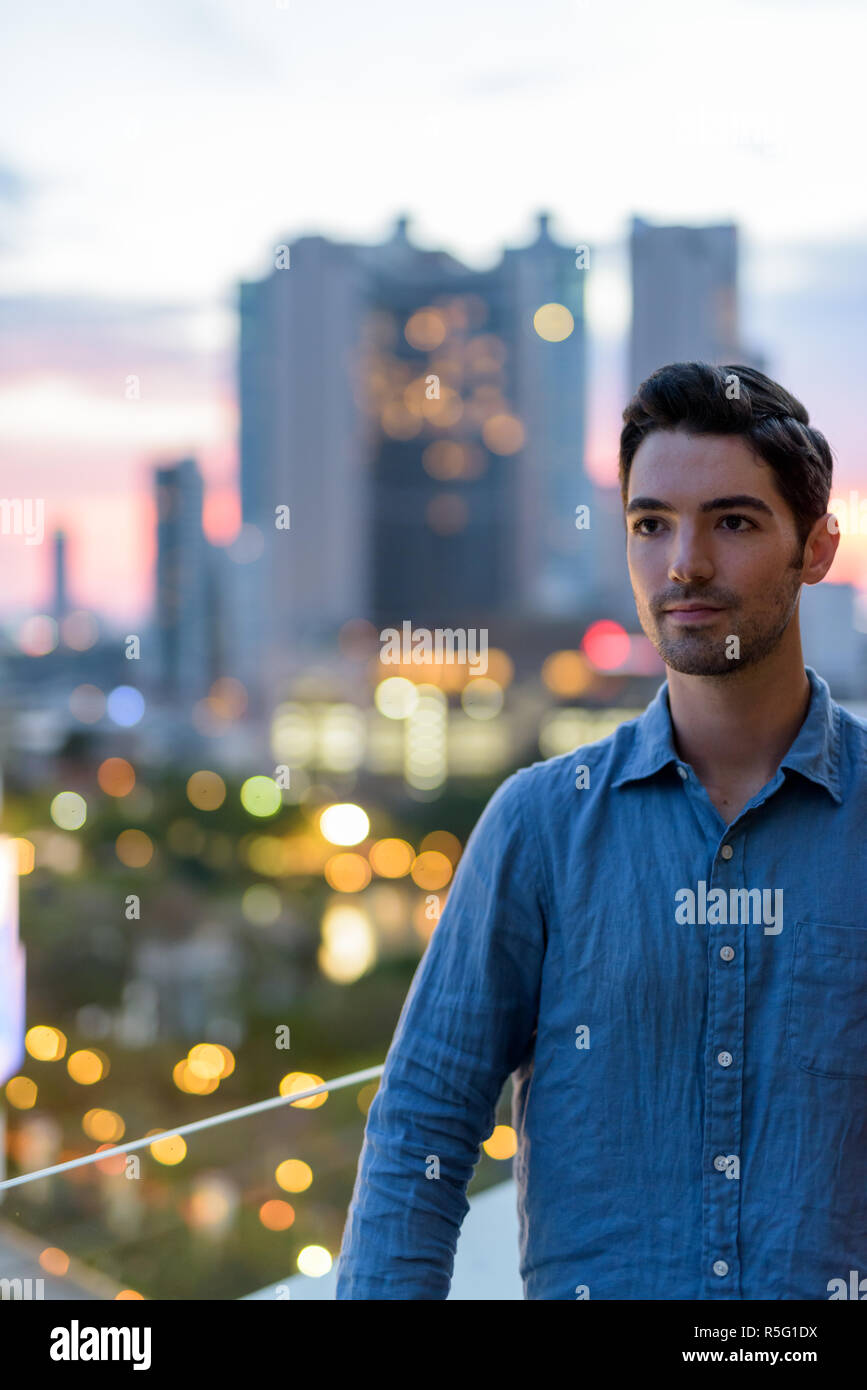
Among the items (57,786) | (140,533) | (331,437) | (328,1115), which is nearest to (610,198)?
(331,437)

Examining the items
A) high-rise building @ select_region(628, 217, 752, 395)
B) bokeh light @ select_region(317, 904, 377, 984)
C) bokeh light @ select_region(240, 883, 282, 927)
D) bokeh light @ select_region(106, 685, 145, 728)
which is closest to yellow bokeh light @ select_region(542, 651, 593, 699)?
bokeh light @ select_region(317, 904, 377, 984)

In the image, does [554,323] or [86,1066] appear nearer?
[86,1066]

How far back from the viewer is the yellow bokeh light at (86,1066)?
76.4ft

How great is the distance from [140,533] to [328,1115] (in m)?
40.5

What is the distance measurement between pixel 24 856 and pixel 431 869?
10.8 meters

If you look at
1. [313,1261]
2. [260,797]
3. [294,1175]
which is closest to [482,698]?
[260,797]

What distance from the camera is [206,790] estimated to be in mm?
34500

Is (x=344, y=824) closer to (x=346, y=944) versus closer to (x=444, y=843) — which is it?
(x=444, y=843)

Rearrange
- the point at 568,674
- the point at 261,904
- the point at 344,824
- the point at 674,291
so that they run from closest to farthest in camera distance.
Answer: the point at 674,291, the point at 261,904, the point at 344,824, the point at 568,674

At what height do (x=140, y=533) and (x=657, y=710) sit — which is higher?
(x=140, y=533)

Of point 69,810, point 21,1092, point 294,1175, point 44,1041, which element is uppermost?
point 69,810

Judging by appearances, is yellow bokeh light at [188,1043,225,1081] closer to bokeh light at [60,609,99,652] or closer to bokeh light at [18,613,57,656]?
bokeh light at [18,613,57,656]

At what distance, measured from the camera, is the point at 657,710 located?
96 centimetres
